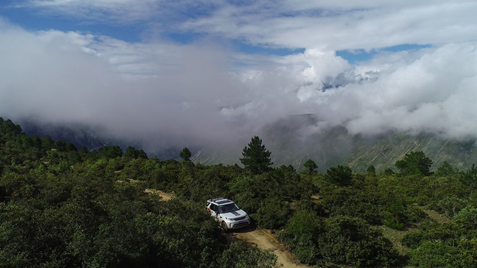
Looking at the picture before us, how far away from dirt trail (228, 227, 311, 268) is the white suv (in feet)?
1.52

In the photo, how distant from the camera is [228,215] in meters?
15.3

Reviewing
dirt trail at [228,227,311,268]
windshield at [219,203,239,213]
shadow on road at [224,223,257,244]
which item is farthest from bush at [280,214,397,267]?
windshield at [219,203,239,213]

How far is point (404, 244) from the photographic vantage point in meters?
13.1

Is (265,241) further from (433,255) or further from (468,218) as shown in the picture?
(468,218)

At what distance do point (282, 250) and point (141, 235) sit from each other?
696cm

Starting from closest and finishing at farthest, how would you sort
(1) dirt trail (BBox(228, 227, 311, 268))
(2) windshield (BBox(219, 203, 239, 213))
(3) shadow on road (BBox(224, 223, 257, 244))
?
(1) dirt trail (BBox(228, 227, 311, 268)), (3) shadow on road (BBox(224, 223, 257, 244)), (2) windshield (BBox(219, 203, 239, 213))

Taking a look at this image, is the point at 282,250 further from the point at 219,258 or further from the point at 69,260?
the point at 69,260

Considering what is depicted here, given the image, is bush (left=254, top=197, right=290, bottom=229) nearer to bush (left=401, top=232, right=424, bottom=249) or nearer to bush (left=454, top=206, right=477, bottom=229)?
bush (left=401, top=232, right=424, bottom=249)

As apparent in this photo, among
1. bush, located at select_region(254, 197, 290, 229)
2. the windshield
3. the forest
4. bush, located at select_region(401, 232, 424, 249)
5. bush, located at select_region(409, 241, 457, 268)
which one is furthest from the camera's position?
the windshield

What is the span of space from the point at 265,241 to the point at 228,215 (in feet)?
8.59

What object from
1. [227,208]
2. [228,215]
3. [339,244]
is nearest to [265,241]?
[228,215]

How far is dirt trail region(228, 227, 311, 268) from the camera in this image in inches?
466

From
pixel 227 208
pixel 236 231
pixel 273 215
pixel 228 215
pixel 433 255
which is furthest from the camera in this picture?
pixel 227 208

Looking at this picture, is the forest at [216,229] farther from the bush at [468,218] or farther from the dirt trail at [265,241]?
the dirt trail at [265,241]
